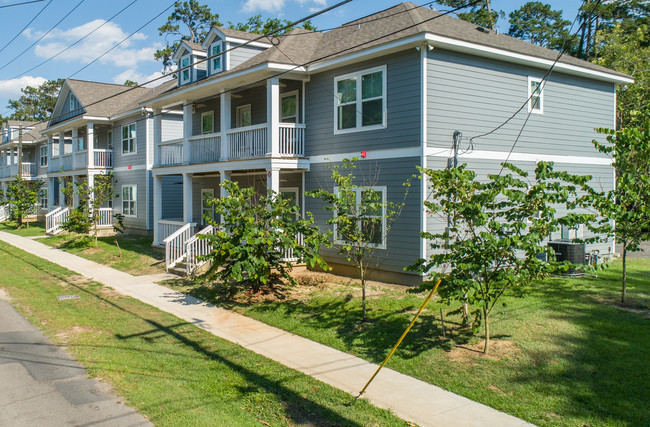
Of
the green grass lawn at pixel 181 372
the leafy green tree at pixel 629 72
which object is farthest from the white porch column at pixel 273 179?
the leafy green tree at pixel 629 72

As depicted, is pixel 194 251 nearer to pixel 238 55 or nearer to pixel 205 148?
pixel 205 148

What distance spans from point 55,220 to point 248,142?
1735 cm

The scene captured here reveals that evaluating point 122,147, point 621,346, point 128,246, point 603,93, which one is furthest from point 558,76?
point 122,147

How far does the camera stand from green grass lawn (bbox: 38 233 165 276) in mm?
17344

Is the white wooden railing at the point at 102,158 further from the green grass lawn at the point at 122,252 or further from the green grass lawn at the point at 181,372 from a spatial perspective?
the green grass lawn at the point at 181,372

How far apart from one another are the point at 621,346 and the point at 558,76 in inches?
402

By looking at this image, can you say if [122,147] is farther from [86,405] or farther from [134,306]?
[86,405]

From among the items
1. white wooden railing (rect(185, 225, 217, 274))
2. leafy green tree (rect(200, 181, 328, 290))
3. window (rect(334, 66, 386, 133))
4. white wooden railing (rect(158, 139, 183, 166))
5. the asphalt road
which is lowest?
the asphalt road

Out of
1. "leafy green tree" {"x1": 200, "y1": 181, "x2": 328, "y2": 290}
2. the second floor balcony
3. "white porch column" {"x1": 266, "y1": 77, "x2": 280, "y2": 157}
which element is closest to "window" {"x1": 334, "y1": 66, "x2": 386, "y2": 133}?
the second floor balcony

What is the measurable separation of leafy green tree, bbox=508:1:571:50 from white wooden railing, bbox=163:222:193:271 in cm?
3884

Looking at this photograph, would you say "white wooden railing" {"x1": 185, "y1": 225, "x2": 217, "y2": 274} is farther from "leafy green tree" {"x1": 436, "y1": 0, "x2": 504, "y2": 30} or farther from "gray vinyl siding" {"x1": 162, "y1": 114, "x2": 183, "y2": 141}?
"leafy green tree" {"x1": 436, "y1": 0, "x2": 504, "y2": 30}

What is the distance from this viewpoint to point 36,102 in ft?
264

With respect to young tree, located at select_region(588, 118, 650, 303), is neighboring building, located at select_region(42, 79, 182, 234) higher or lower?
higher

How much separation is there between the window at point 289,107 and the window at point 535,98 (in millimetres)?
7148
